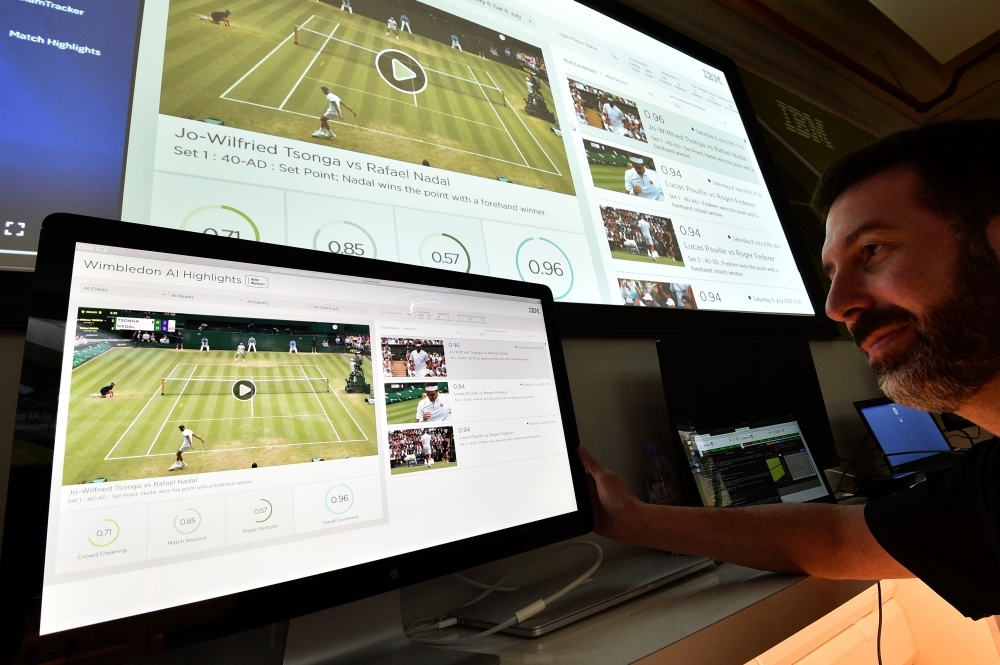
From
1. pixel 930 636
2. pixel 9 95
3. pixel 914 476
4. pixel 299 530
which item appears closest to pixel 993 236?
pixel 914 476

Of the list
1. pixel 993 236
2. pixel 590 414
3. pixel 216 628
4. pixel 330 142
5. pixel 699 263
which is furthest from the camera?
pixel 699 263

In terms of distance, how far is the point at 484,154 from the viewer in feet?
3.84

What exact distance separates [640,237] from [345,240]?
758 mm

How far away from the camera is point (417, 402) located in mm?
634

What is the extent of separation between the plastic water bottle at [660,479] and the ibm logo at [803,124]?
70.1 inches

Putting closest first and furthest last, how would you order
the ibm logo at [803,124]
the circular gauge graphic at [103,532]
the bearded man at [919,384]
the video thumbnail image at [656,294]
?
the circular gauge graphic at [103,532] → the bearded man at [919,384] → the video thumbnail image at [656,294] → the ibm logo at [803,124]

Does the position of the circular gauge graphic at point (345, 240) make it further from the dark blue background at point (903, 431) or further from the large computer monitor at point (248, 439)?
the dark blue background at point (903, 431)

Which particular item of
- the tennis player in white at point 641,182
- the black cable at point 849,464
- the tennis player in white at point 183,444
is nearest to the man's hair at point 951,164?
the tennis player in white at point 641,182

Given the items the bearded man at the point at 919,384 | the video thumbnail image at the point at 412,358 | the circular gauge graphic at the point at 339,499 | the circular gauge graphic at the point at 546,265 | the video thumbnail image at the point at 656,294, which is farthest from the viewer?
the video thumbnail image at the point at 656,294

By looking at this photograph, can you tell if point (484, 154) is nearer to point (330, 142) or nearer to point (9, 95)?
point (330, 142)

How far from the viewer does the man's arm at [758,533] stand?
76 centimetres

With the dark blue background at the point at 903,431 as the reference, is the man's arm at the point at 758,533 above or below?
below

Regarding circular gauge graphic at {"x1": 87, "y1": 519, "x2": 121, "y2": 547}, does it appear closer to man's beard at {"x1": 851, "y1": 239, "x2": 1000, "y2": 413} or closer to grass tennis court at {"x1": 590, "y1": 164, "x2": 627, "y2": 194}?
man's beard at {"x1": 851, "y1": 239, "x2": 1000, "y2": 413}

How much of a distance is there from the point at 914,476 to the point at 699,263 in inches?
26.8
